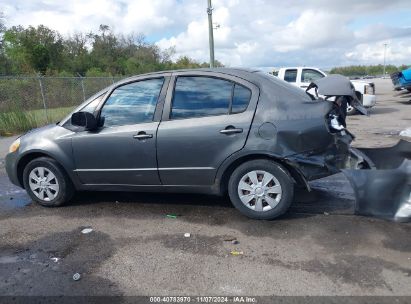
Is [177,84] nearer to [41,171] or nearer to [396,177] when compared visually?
[41,171]

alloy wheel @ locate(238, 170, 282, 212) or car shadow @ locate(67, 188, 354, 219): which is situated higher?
alloy wheel @ locate(238, 170, 282, 212)

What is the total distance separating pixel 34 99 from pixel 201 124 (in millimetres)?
11747

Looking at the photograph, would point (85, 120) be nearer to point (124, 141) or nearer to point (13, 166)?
point (124, 141)

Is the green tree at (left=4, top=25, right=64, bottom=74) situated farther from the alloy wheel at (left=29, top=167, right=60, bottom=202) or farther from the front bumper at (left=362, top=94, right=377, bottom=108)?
the alloy wheel at (left=29, top=167, right=60, bottom=202)

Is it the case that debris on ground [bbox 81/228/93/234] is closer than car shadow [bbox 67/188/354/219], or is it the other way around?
debris on ground [bbox 81/228/93/234]

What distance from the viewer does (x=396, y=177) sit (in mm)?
4055

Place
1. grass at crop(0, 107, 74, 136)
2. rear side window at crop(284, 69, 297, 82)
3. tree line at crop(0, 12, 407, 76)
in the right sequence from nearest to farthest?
grass at crop(0, 107, 74, 136) → rear side window at crop(284, 69, 297, 82) → tree line at crop(0, 12, 407, 76)

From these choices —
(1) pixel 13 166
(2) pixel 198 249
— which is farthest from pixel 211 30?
(2) pixel 198 249

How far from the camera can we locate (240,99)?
4.39 m

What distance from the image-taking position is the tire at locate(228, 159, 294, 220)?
4277 millimetres

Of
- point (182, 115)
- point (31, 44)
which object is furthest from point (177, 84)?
point (31, 44)

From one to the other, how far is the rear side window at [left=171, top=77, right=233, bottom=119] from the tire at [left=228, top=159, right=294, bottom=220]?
0.74 m

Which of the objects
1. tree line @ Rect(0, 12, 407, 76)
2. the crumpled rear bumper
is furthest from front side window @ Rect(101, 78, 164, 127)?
tree line @ Rect(0, 12, 407, 76)

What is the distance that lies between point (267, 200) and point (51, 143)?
2.84 metres
